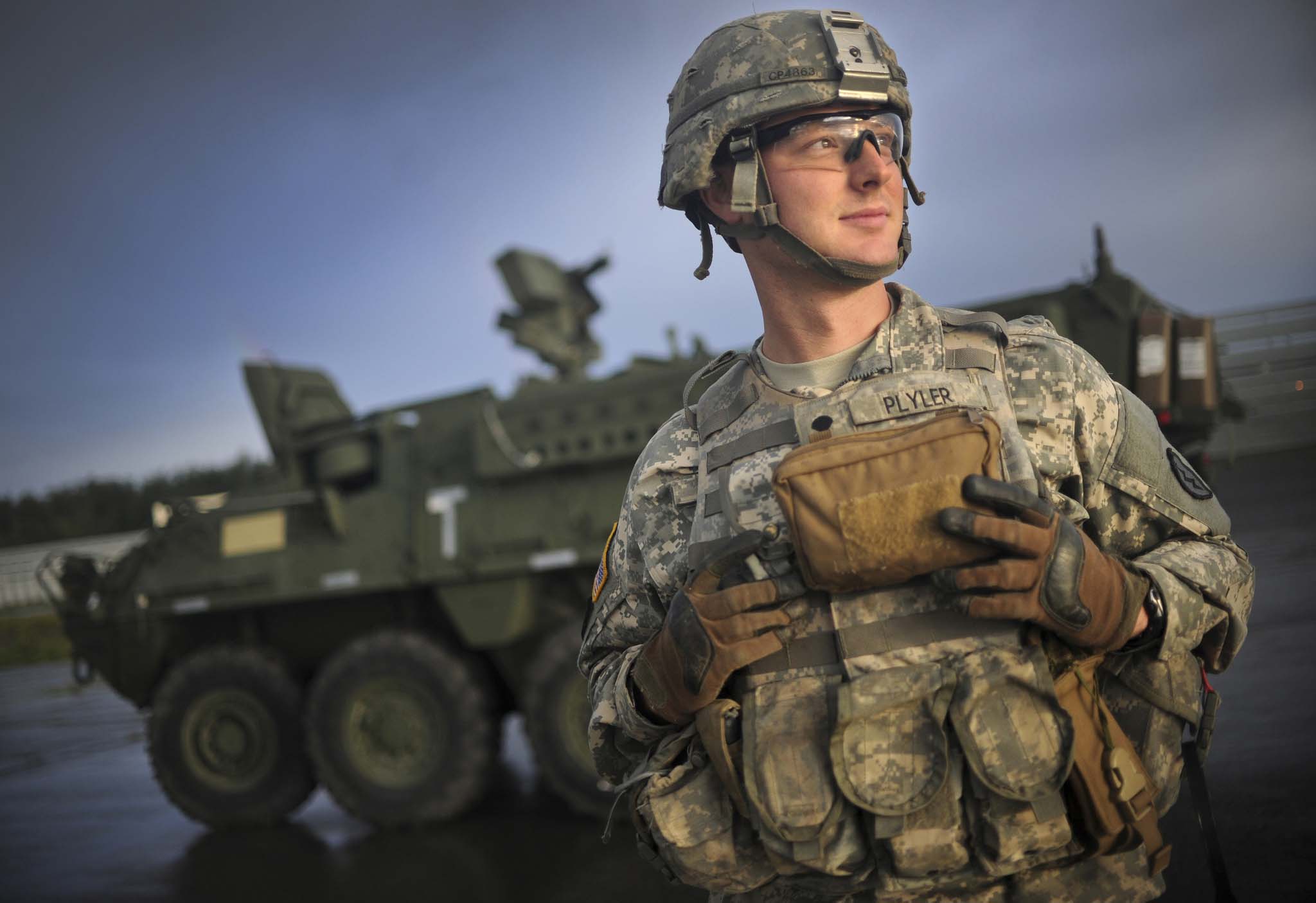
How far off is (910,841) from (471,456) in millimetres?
5118

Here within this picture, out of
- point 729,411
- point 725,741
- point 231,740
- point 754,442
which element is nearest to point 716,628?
A: point 725,741

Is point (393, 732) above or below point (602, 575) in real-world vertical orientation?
below

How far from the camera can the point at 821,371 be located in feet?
6.60

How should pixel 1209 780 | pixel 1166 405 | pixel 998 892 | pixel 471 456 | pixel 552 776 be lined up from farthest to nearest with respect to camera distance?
pixel 471 456, pixel 552 776, pixel 1166 405, pixel 1209 780, pixel 998 892

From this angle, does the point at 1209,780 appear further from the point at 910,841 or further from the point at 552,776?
the point at 910,841

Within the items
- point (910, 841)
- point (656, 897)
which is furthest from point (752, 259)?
point (656, 897)

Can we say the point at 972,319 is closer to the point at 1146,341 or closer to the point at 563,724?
the point at 1146,341

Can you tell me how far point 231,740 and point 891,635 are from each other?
598cm

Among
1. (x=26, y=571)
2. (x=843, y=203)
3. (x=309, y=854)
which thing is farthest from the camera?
(x=26, y=571)

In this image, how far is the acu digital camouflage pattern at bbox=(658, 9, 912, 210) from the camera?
198cm

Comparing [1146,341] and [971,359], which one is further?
[1146,341]

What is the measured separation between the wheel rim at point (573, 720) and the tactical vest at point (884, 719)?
401cm

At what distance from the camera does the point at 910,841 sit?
1.70 m

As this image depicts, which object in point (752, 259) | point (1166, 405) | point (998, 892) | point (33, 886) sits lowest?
point (33, 886)
